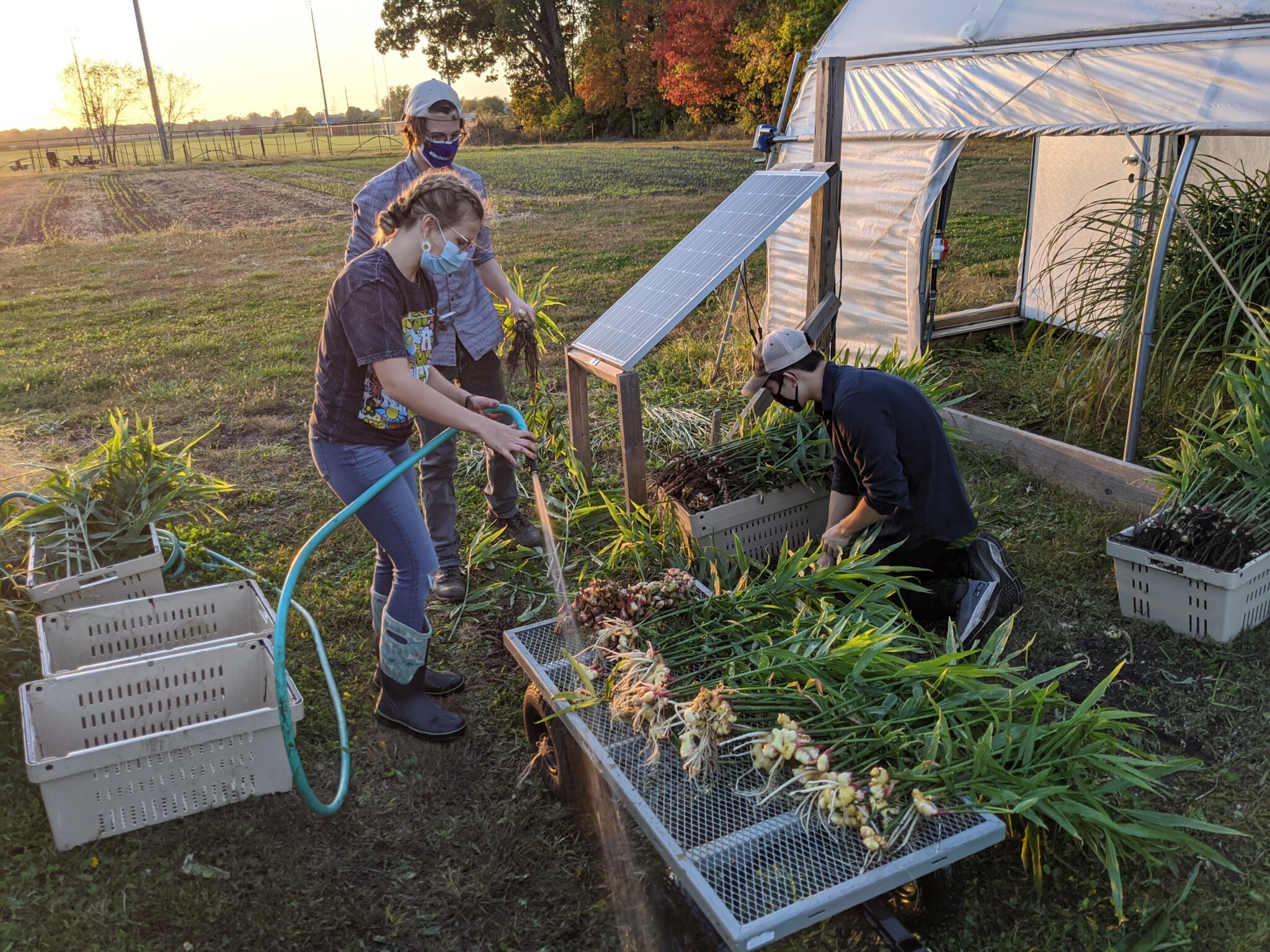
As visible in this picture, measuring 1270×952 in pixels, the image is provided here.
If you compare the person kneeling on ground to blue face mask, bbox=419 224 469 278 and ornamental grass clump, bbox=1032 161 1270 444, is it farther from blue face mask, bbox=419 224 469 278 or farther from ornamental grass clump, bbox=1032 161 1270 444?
ornamental grass clump, bbox=1032 161 1270 444

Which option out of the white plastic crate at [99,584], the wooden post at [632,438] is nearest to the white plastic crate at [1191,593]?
the wooden post at [632,438]

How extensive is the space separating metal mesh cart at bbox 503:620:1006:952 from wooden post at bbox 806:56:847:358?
9.57 ft

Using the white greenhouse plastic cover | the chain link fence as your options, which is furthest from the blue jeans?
the chain link fence

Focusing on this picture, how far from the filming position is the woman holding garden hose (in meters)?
2.60

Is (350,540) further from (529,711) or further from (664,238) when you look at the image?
(664,238)

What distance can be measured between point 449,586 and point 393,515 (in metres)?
1.35

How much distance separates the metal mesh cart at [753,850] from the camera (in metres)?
1.87

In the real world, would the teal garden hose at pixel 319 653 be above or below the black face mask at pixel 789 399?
below

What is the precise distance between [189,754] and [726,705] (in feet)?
5.34

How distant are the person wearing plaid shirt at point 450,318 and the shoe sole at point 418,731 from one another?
2.21ft

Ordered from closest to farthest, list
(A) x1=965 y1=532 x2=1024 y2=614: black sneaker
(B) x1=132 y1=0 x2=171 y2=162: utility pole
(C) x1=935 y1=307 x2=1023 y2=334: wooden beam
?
(A) x1=965 y1=532 x2=1024 y2=614: black sneaker
(C) x1=935 y1=307 x2=1023 y2=334: wooden beam
(B) x1=132 y1=0 x2=171 y2=162: utility pole

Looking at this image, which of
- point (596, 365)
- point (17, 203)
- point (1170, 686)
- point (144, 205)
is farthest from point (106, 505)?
point (17, 203)

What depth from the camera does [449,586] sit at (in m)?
4.16

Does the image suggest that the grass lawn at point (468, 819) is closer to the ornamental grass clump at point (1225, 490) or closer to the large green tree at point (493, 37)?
the ornamental grass clump at point (1225, 490)
